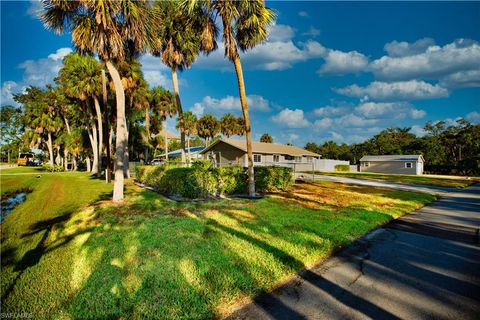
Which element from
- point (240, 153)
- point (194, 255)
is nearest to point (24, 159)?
point (240, 153)

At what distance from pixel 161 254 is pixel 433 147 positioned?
6644cm

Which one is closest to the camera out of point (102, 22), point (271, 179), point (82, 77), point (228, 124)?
point (102, 22)

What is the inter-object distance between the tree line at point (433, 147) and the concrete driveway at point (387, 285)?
181 ft

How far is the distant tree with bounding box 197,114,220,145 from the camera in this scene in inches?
2099

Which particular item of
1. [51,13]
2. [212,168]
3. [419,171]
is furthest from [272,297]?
[419,171]

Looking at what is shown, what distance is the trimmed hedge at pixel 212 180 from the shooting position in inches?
452

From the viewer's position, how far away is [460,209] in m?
10.8

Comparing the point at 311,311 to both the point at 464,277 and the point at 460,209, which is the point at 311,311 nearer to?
the point at 464,277

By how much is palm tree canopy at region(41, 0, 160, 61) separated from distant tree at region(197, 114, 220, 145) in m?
42.4

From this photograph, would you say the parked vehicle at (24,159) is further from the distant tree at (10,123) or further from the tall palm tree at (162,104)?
the tall palm tree at (162,104)

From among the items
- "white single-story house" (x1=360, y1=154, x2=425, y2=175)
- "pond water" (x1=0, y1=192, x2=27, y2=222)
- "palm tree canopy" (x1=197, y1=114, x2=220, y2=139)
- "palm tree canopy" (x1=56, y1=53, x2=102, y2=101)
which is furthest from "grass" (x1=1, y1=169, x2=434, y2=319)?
"white single-story house" (x1=360, y1=154, x2=425, y2=175)

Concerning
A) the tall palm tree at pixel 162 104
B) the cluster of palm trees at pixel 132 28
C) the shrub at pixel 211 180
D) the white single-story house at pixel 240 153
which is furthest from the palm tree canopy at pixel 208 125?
the cluster of palm trees at pixel 132 28

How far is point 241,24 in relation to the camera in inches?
447

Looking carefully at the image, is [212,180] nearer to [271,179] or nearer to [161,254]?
[271,179]
